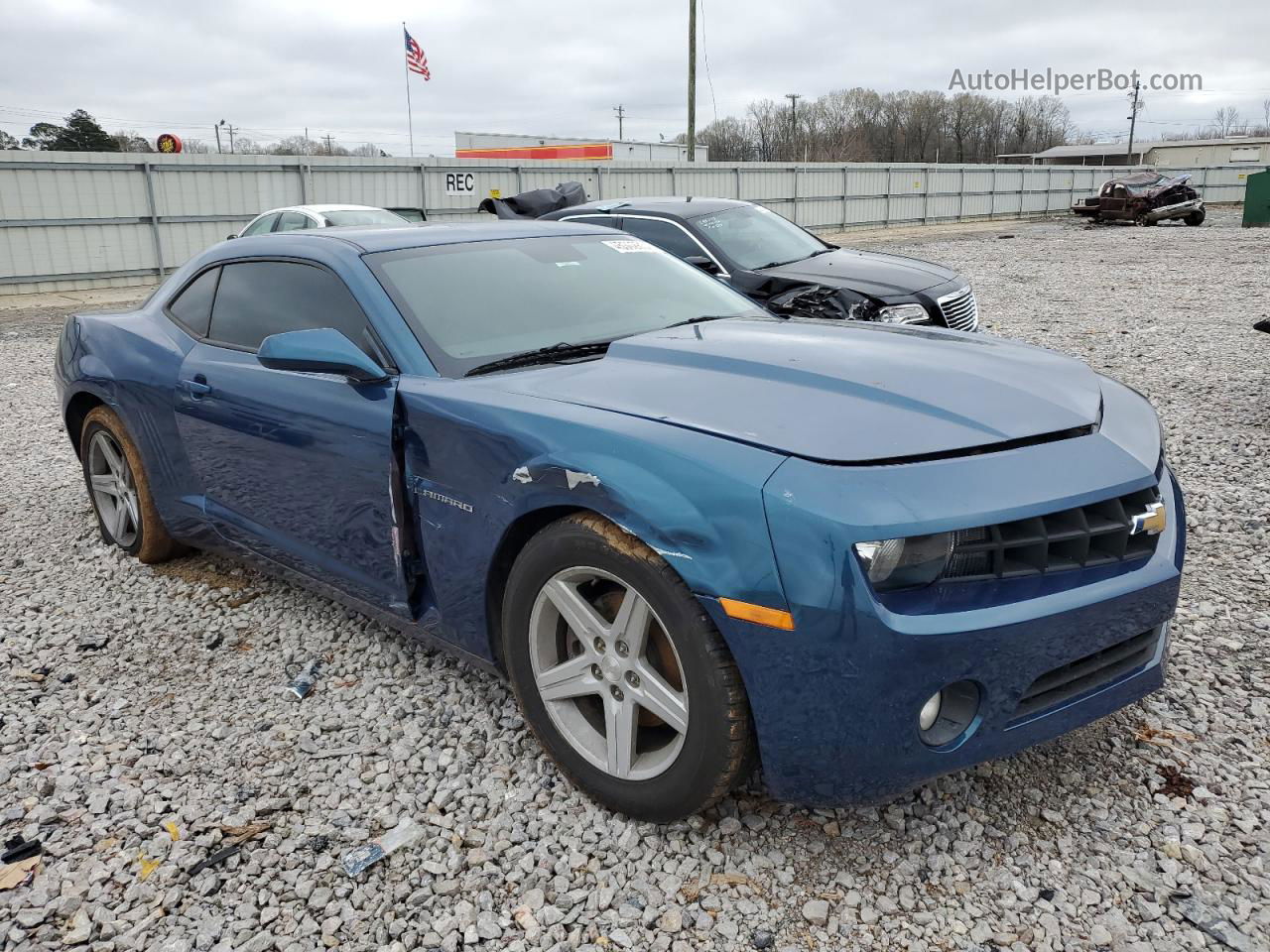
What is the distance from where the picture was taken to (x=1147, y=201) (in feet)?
94.1

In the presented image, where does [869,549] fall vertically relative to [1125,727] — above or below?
above

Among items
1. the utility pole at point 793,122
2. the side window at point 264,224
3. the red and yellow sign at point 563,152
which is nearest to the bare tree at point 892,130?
the utility pole at point 793,122

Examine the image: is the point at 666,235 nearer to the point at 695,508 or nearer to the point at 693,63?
the point at 695,508

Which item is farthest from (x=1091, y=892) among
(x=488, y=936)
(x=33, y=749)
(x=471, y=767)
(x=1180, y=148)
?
(x=1180, y=148)

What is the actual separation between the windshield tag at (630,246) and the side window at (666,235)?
14.2 feet

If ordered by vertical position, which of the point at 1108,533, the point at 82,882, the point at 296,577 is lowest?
the point at 82,882

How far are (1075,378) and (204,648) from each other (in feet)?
10.3

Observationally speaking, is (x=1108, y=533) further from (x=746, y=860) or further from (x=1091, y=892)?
(x=746, y=860)

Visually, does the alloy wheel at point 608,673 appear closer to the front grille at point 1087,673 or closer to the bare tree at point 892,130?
the front grille at point 1087,673

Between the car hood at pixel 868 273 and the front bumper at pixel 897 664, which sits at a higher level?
the car hood at pixel 868 273

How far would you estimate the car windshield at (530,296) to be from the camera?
306cm

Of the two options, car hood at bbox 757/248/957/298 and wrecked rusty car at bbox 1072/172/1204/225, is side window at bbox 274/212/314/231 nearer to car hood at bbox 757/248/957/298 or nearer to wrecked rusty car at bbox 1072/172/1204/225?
car hood at bbox 757/248/957/298

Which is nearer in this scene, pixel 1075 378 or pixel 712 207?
pixel 1075 378

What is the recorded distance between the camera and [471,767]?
9.34 feet
